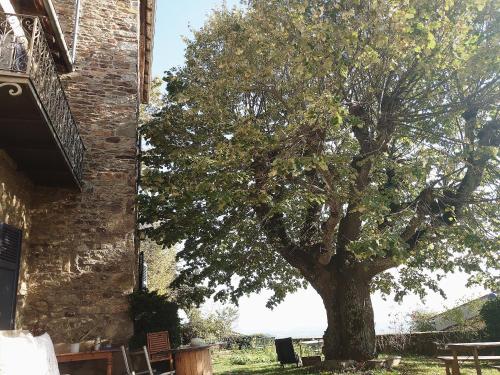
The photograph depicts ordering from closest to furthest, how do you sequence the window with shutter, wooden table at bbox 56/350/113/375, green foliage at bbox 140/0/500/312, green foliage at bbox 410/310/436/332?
wooden table at bbox 56/350/113/375, the window with shutter, green foliage at bbox 140/0/500/312, green foliage at bbox 410/310/436/332

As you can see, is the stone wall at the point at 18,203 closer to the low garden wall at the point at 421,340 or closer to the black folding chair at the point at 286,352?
the black folding chair at the point at 286,352

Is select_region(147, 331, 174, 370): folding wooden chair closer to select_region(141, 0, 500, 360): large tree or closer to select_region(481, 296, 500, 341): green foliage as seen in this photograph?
select_region(141, 0, 500, 360): large tree

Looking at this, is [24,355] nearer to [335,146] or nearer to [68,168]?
[68,168]

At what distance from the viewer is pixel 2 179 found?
639 cm

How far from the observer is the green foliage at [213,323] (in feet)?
72.0

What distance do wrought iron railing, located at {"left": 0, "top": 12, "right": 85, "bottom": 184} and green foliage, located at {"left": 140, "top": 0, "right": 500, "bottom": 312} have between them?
2.79 meters

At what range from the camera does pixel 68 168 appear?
7.11 m

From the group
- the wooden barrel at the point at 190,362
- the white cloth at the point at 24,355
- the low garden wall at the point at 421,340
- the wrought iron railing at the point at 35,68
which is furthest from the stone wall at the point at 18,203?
the low garden wall at the point at 421,340

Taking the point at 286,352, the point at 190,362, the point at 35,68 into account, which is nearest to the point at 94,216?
the point at 190,362

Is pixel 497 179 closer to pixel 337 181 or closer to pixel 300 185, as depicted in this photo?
pixel 337 181

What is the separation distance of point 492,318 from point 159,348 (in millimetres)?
10007

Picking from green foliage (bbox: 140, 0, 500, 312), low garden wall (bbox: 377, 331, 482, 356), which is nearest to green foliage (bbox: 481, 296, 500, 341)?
low garden wall (bbox: 377, 331, 482, 356)

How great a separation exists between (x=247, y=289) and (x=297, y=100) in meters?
6.00

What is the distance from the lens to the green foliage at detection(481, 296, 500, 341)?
40.5 ft
